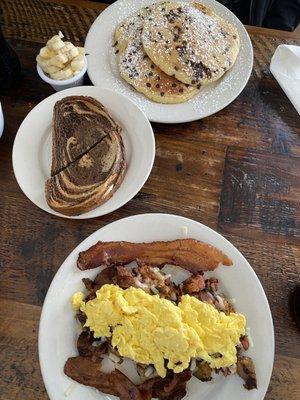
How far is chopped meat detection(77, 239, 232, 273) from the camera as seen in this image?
1.29 metres

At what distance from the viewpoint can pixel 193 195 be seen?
1492mm

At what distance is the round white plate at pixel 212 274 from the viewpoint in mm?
1217

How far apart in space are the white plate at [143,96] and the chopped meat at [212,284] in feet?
1.67

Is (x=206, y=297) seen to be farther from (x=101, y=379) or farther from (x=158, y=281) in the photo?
(x=101, y=379)

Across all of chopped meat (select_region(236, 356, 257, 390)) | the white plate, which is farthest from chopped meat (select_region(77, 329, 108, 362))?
the white plate

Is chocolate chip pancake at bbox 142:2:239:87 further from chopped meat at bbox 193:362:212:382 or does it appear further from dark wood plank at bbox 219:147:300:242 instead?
chopped meat at bbox 193:362:212:382

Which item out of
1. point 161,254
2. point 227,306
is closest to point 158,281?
point 161,254

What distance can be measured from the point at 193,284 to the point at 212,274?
0.08 meters

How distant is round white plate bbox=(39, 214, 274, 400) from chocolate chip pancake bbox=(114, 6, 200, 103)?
16.7 inches

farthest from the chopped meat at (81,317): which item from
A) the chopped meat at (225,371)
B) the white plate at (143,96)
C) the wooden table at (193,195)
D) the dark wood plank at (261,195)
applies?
the white plate at (143,96)

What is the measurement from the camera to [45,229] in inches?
56.5

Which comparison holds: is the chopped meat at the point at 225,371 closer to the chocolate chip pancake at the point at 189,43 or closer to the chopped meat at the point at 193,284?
the chopped meat at the point at 193,284

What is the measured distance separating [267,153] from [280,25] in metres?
0.77

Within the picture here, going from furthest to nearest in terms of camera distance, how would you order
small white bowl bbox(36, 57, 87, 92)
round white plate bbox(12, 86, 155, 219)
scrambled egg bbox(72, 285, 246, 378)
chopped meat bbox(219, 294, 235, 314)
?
small white bowl bbox(36, 57, 87, 92), round white plate bbox(12, 86, 155, 219), chopped meat bbox(219, 294, 235, 314), scrambled egg bbox(72, 285, 246, 378)
